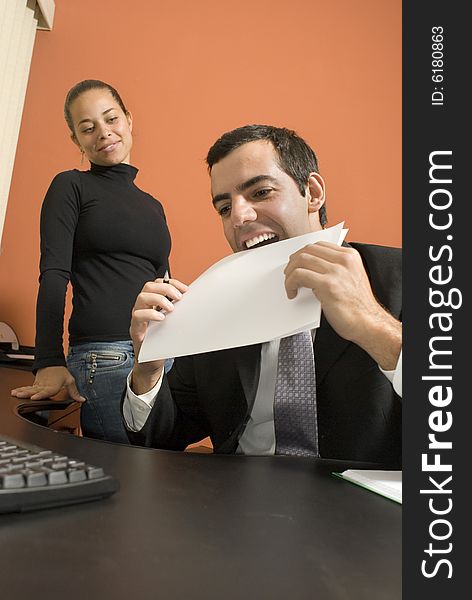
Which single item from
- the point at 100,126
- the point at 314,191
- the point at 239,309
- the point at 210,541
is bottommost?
the point at 210,541

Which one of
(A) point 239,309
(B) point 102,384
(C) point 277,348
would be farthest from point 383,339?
(B) point 102,384

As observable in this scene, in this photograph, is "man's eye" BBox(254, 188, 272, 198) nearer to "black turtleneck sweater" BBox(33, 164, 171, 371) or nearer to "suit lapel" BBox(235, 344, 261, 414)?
"suit lapel" BBox(235, 344, 261, 414)

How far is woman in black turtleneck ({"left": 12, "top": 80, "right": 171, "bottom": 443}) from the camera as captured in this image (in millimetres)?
1437

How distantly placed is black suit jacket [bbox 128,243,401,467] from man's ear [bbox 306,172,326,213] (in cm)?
21

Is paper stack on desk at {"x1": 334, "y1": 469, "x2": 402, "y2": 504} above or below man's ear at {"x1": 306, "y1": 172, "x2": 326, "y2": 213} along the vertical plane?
below

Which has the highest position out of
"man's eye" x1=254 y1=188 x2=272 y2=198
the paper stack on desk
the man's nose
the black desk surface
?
"man's eye" x1=254 y1=188 x2=272 y2=198

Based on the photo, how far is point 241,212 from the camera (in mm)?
1164

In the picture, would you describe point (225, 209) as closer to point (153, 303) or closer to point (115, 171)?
point (153, 303)

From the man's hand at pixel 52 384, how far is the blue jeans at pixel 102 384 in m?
0.04

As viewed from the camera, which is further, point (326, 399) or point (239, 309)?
point (326, 399)

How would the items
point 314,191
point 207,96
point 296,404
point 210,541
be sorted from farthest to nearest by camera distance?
point 207,96 < point 314,191 < point 296,404 < point 210,541

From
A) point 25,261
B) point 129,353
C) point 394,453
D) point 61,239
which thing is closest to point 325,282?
point 394,453

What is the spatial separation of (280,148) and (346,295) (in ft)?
1.82

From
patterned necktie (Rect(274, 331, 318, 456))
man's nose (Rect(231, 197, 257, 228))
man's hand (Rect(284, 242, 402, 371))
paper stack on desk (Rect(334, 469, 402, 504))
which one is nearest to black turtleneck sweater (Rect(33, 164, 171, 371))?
man's nose (Rect(231, 197, 257, 228))
